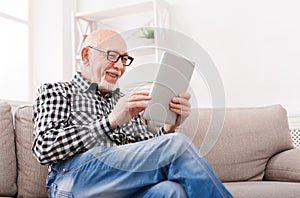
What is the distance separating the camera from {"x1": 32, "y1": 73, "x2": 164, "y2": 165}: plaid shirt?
1.32m

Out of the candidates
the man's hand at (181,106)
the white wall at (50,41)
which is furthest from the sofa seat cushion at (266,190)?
the white wall at (50,41)

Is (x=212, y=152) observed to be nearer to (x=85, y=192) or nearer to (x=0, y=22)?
(x=85, y=192)

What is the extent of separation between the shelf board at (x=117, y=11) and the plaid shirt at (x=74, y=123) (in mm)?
1312

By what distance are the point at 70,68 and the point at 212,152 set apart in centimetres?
147

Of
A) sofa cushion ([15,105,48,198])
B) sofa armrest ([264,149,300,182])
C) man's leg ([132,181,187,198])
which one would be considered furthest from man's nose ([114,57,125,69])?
sofa armrest ([264,149,300,182])

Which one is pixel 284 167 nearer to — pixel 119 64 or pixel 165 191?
pixel 165 191

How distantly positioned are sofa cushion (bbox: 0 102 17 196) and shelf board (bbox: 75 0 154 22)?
1340 millimetres

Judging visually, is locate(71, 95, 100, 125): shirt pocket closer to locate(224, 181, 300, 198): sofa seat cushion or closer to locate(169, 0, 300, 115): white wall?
locate(224, 181, 300, 198): sofa seat cushion

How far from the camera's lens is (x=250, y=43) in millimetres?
2625

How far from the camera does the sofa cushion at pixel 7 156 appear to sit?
157 cm

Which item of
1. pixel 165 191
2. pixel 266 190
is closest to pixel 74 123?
pixel 165 191

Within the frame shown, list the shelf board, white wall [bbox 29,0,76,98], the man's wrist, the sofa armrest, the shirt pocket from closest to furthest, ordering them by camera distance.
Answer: the man's wrist, the shirt pocket, the sofa armrest, the shelf board, white wall [bbox 29,0,76,98]

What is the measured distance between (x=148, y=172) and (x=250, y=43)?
164 cm

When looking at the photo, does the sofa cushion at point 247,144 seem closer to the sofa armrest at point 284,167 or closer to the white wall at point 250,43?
Result: the sofa armrest at point 284,167
